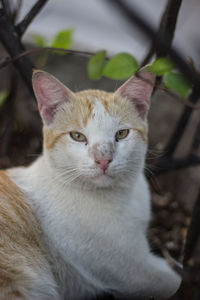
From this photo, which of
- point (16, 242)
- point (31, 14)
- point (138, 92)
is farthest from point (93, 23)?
point (16, 242)

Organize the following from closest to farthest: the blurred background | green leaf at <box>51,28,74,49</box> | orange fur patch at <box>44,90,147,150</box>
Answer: orange fur patch at <box>44,90,147,150</box>, green leaf at <box>51,28,74,49</box>, the blurred background

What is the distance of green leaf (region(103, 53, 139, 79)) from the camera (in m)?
1.48

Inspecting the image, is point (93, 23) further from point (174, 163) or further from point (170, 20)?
point (170, 20)

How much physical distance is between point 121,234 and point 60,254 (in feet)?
0.84

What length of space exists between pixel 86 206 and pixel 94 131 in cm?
31

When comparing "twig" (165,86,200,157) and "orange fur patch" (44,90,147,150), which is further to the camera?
"twig" (165,86,200,157)

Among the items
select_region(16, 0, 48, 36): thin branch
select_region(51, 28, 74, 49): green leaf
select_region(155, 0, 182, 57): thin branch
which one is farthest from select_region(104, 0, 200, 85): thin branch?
select_region(51, 28, 74, 49): green leaf

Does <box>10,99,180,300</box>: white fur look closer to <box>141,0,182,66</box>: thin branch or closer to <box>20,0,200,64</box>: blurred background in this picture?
<box>141,0,182,66</box>: thin branch

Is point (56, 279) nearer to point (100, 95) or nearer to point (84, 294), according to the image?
point (84, 294)

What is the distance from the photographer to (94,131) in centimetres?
147

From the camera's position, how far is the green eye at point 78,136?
1514mm

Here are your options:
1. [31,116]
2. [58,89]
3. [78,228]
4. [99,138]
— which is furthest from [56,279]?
[31,116]

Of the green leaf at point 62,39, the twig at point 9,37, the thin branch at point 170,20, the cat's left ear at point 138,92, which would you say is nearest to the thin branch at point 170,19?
the thin branch at point 170,20

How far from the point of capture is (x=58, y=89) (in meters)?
1.58
